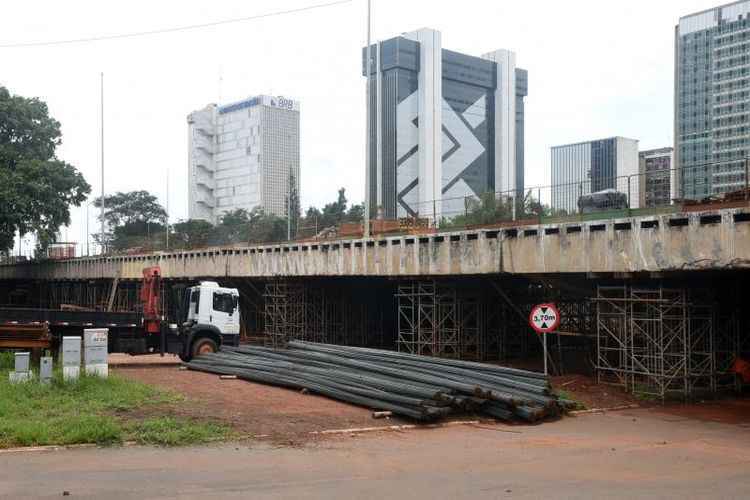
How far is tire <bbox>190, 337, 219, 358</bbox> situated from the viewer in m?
25.4

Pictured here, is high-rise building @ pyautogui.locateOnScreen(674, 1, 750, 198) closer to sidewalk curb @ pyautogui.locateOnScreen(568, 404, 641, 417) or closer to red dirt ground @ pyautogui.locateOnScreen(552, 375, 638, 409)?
red dirt ground @ pyautogui.locateOnScreen(552, 375, 638, 409)

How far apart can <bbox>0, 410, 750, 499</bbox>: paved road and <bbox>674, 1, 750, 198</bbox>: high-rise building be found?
273 ft

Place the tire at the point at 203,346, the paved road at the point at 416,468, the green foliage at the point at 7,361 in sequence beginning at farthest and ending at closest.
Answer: the tire at the point at 203,346 → the green foliage at the point at 7,361 → the paved road at the point at 416,468

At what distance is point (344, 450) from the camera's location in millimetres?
12406

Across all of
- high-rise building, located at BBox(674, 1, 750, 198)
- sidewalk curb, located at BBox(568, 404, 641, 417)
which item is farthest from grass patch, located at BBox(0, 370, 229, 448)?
high-rise building, located at BBox(674, 1, 750, 198)

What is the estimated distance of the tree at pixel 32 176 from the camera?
46.4m

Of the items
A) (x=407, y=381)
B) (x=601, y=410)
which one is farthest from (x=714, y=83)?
(x=407, y=381)

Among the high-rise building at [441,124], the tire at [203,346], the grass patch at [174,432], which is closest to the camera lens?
the grass patch at [174,432]

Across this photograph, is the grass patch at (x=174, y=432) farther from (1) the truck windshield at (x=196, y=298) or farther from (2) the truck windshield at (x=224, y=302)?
(2) the truck windshield at (x=224, y=302)

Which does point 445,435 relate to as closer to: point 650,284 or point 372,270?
point 650,284

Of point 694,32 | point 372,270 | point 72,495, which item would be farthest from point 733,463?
point 694,32

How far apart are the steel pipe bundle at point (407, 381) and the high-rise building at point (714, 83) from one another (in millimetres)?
78805

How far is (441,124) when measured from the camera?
13362 centimetres

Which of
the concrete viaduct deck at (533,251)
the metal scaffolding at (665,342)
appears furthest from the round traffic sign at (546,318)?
the concrete viaduct deck at (533,251)
